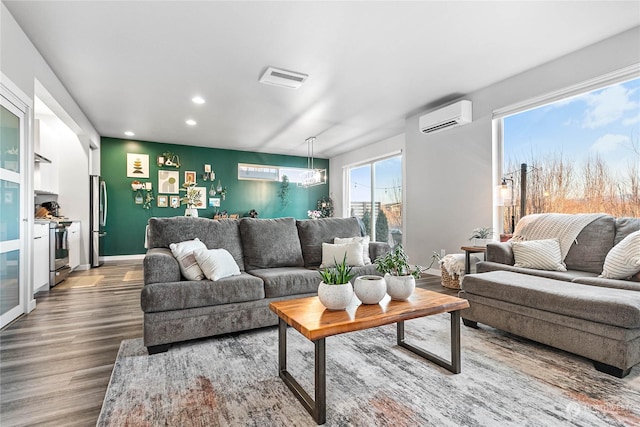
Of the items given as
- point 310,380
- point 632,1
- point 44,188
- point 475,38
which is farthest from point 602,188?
point 44,188

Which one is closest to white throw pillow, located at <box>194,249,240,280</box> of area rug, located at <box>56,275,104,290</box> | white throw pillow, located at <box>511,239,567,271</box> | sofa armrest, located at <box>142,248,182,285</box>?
sofa armrest, located at <box>142,248,182,285</box>

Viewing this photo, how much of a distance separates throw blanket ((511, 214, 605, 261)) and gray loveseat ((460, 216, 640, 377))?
51 mm

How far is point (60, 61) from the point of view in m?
3.43

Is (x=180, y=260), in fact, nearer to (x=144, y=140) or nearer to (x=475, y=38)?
(x=475, y=38)

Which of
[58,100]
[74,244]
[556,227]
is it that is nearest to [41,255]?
[74,244]

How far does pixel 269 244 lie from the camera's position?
3.27 m

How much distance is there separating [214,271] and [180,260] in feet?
0.97

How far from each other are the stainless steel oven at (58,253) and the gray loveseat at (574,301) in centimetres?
506

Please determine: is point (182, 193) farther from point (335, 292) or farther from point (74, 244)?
point (335, 292)

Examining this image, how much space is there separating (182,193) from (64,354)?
18.2 feet

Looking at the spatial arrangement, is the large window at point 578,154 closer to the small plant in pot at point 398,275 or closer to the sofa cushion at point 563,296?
the sofa cushion at point 563,296

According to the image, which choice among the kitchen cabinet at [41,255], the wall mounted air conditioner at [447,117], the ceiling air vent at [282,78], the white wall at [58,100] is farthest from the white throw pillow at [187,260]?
the wall mounted air conditioner at [447,117]

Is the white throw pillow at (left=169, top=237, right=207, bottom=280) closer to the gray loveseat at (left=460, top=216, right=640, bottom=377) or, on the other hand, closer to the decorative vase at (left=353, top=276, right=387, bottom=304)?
the decorative vase at (left=353, top=276, right=387, bottom=304)

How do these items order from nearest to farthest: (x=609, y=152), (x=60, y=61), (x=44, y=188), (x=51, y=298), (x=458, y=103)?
1. (x=609, y=152)
2. (x=60, y=61)
3. (x=51, y=298)
4. (x=458, y=103)
5. (x=44, y=188)
